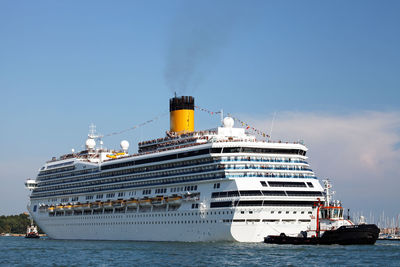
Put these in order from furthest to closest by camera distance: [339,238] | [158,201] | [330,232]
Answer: [158,201]
[330,232]
[339,238]

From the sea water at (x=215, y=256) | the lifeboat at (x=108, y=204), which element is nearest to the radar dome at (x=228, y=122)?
the sea water at (x=215, y=256)

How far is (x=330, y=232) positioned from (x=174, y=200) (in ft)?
59.5

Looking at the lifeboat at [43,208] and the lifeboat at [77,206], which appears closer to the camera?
the lifeboat at [77,206]

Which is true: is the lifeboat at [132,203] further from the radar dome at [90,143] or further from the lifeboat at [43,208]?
the lifeboat at [43,208]

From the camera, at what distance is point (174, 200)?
74.0 metres

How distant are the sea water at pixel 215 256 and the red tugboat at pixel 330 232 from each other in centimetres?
115

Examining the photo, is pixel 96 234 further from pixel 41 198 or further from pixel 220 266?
pixel 220 266

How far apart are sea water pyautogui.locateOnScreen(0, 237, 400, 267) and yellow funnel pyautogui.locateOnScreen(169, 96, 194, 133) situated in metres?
22.2

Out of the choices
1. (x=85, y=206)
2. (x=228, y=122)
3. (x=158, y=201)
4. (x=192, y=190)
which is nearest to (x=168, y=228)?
(x=158, y=201)

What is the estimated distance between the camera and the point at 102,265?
5109 cm

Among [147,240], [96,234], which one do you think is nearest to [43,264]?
[147,240]

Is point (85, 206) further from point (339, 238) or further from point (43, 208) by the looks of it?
point (339, 238)

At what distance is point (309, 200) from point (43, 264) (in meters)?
28.5

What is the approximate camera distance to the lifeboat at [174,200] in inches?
2889
